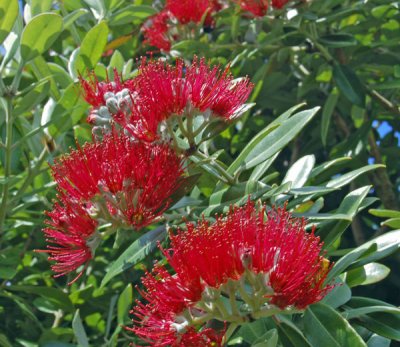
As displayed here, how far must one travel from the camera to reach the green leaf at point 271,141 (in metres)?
2.04

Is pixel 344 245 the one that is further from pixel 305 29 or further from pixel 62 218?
pixel 62 218

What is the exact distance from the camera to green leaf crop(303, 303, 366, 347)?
1.69 metres

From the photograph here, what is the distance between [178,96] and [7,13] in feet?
1.52

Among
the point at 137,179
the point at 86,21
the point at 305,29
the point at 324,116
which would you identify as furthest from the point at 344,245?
the point at 137,179

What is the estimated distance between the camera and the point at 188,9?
2.96 m

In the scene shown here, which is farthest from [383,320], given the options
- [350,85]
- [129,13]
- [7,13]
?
[129,13]

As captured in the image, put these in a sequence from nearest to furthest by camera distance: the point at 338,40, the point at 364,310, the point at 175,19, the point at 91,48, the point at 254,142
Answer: the point at 364,310 → the point at 254,142 → the point at 91,48 → the point at 338,40 → the point at 175,19

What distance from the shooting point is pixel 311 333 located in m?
1.77

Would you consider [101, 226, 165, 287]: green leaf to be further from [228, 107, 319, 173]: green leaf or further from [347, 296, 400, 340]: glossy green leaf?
[347, 296, 400, 340]: glossy green leaf

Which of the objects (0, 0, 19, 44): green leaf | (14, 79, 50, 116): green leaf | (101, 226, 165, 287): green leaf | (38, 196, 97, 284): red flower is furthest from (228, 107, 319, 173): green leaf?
(0, 0, 19, 44): green leaf

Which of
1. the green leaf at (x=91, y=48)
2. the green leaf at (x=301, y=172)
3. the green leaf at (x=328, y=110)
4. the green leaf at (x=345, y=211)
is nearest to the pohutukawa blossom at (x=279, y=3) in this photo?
the green leaf at (x=328, y=110)

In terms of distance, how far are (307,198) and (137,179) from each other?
Answer: 397 mm

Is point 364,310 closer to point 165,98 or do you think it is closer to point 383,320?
point 383,320

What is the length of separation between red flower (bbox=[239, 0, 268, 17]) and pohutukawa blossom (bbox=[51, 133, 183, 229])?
3.45ft
